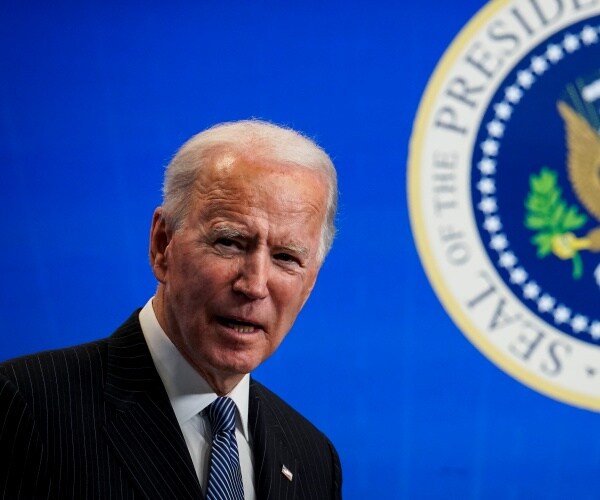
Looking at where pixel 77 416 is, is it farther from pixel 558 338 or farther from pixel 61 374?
pixel 558 338

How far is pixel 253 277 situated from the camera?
1480 mm

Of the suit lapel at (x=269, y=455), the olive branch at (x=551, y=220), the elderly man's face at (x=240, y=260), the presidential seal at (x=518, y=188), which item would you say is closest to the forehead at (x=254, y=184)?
the elderly man's face at (x=240, y=260)

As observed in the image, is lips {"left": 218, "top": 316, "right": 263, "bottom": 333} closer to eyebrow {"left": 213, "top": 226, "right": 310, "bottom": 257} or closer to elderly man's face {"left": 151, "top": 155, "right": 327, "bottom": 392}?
elderly man's face {"left": 151, "top": 155, "right": 327, "bottom": 392}

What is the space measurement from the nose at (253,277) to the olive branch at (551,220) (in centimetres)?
135

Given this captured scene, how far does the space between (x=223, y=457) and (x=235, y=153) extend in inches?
18.3

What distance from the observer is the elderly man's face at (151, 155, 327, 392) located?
150 centimetres

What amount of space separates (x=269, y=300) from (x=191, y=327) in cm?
13

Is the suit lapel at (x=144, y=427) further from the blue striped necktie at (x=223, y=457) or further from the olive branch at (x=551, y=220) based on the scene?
the olive branch at (x=551, y=220)

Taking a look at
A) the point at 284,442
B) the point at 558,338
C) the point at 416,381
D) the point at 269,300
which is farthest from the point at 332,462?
the point at 558,338

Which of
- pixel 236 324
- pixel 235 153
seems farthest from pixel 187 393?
pixel 235 153

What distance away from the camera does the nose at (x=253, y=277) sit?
1.47 meters

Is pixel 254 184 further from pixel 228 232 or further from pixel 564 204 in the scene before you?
pixel 564 204

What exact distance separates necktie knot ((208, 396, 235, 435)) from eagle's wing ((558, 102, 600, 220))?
1451 millimetres

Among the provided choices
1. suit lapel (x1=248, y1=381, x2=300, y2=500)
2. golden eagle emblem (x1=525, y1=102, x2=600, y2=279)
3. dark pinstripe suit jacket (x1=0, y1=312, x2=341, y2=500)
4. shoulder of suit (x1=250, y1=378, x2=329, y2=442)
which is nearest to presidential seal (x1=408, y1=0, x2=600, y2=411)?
golden eagle emblem (x1=525, y1=102, x2=600, y2=279)
